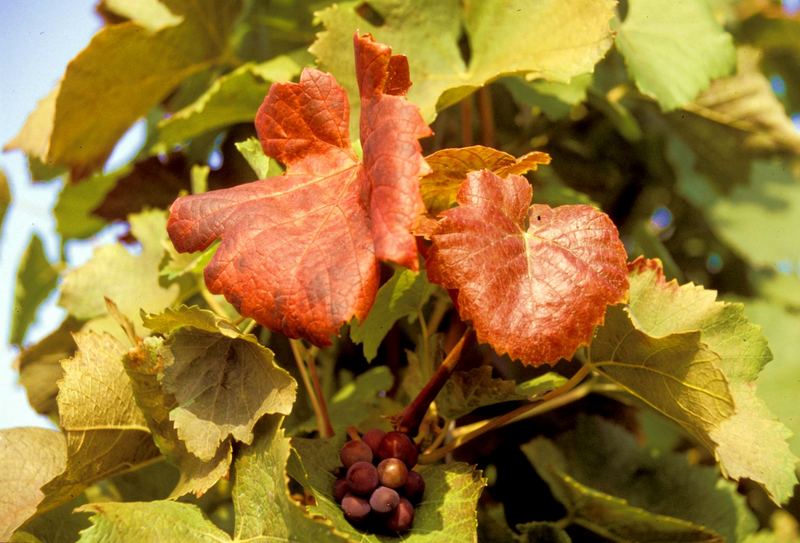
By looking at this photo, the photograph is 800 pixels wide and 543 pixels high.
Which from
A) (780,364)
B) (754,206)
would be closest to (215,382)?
(780,364)

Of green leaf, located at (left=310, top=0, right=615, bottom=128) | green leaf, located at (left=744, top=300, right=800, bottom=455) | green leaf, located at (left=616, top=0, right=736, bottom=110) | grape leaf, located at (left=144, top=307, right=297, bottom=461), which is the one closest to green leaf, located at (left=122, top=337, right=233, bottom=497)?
grape leaf, located at (left=144, top=307, right=297, bottom=461)

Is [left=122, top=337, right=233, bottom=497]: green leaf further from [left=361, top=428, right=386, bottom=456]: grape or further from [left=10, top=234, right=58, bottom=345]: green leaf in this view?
A: [left=10, top=234, right=58, bottom=345]: green leaf

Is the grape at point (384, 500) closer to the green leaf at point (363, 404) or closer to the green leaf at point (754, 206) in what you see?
the green leaf at point (363, 404)

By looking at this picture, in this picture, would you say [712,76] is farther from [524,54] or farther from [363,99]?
[363,99]

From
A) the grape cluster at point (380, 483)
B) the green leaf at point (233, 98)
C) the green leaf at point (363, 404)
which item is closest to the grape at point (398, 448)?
the grape cluster at point (380, 483)

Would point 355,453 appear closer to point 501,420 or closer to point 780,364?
point 501,420

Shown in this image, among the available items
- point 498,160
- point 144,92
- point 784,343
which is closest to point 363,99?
point 498,160
